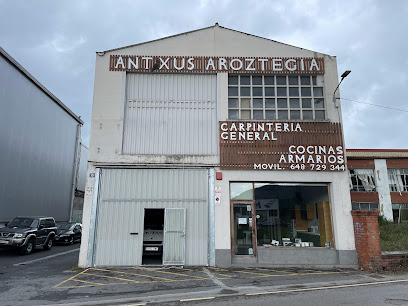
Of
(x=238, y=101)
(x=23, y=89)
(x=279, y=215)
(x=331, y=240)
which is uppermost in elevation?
(x=23, y=89)

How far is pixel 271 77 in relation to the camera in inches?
520

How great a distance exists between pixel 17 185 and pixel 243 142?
14.5 meters

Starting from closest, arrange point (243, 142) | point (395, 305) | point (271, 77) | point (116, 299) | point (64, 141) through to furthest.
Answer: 1. point (395, 305)
2. point (116, 299)
3. point (243, 142)
4. point (271, 77)
5. point (64, 141)

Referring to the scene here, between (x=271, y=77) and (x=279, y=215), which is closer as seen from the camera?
(x=279, y=215)

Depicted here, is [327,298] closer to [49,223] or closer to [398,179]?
[49,223]

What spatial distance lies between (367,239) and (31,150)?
20.0m

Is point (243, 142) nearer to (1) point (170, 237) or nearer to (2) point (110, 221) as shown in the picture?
(1) point (170, 237)

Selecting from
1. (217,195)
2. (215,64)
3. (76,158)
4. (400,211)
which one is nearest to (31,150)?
(76,158)

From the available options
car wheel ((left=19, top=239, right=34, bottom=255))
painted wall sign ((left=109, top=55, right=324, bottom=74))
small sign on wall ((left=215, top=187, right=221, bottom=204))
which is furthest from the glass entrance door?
car wheel ((left=19, top=239, right=34, bottom=255))

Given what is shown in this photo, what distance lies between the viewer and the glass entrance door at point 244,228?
460 inches

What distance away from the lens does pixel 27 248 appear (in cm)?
1497

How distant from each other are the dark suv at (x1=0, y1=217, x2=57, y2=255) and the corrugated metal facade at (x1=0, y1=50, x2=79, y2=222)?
1830mm

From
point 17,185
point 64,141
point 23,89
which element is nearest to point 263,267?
point 17,185

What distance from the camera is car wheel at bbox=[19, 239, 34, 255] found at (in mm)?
14653
